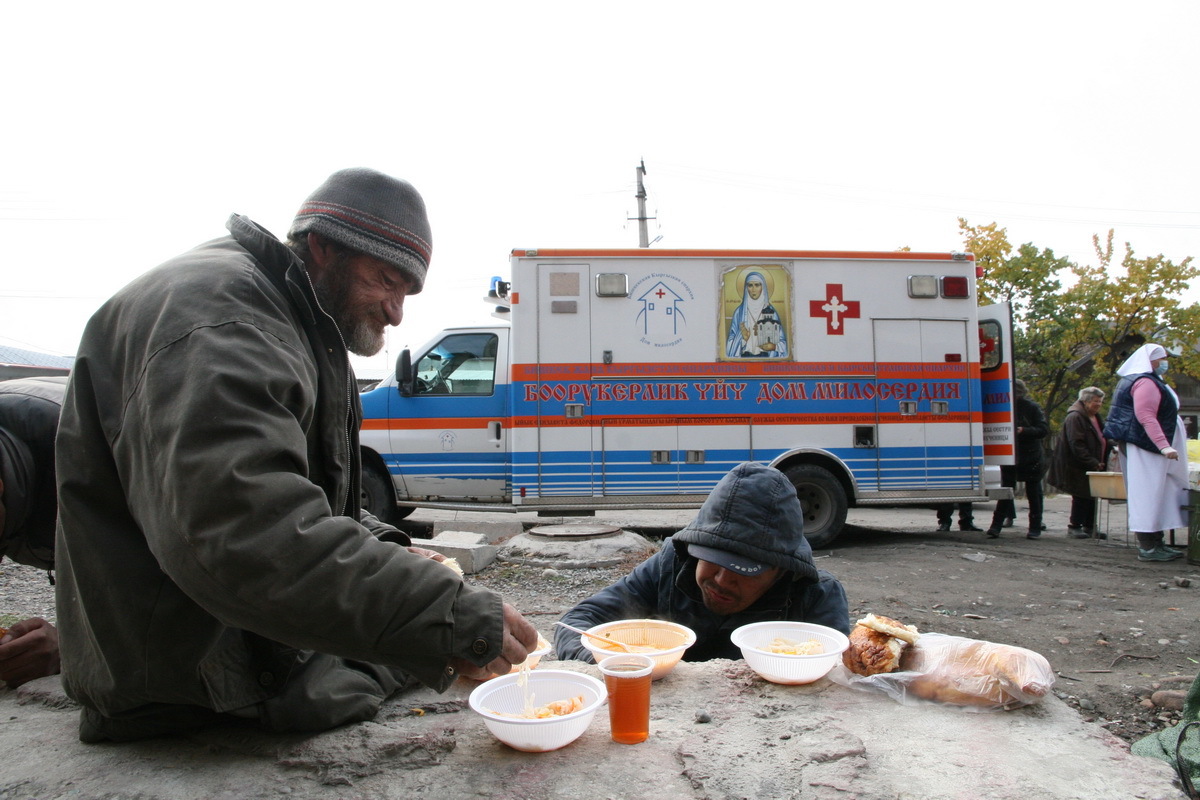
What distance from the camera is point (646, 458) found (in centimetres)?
793

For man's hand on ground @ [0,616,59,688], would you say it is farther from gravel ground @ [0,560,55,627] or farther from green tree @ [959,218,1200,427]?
green tree @ [959,218,1200,427]

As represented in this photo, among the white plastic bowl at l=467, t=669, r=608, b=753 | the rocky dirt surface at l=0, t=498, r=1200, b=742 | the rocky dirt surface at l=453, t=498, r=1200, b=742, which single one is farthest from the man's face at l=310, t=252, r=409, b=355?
the rocky dirt surface at l=453, t=498, r=1200, b=742

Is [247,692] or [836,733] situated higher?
[247,692]

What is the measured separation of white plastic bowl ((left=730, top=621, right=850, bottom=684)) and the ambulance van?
5455mm

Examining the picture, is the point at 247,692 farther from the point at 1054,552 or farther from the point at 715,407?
the point at 1054,552

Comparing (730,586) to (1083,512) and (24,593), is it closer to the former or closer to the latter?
(24,593)

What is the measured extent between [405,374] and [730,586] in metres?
6.23

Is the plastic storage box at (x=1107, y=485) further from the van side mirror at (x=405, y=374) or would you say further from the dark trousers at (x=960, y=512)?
the van side mirror at (x=405, y=374)

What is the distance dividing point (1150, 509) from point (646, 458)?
4835 millimetres

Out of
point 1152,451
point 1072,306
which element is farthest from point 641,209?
point 1152,451

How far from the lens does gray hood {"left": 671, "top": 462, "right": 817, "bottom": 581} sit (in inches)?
103

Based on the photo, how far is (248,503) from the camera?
1297 millimetres

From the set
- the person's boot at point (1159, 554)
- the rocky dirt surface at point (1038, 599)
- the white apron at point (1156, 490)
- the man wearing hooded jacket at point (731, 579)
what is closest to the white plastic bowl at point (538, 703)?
the man wearing hooded jacket at point (731, 579)

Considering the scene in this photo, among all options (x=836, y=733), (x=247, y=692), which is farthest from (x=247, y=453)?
(x=836, y=733)
